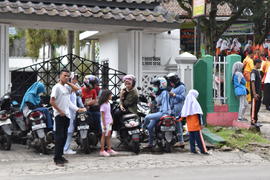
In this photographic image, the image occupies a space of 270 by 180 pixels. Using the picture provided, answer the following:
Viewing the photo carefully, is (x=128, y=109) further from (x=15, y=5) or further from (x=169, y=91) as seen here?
(x=15, y=5)

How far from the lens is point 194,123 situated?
10.5 meters

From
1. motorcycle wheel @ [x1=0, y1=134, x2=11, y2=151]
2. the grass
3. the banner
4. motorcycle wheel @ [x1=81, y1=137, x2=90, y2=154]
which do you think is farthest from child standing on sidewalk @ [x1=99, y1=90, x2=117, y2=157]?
the banner

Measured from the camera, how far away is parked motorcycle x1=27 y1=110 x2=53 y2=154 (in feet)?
33.1

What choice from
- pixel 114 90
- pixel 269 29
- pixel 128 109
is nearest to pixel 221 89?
pixel 114 90

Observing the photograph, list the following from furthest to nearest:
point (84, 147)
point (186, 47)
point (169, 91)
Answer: point (186, 47)
point (169, 91)
point (84, 147)

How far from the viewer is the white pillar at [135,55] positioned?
12750mm

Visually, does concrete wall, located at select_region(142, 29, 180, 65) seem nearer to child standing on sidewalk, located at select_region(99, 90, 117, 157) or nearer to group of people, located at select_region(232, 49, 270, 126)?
group of people, located at select_region(232, 49, 270, 126)

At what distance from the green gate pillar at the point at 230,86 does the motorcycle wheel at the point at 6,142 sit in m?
6.25

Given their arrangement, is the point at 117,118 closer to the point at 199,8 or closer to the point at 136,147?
the point at 136,147

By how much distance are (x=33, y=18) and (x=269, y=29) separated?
19.0 m

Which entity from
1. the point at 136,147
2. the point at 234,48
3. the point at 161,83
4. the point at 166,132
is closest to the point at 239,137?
the point at 166,132

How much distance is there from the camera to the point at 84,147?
10.3 metres

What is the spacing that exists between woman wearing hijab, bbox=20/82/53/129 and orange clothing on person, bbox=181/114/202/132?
9.45ft

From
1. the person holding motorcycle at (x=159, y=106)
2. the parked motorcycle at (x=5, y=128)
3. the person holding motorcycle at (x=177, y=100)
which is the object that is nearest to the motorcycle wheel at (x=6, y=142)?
the parked motorcycle at (x=5, y=128)
